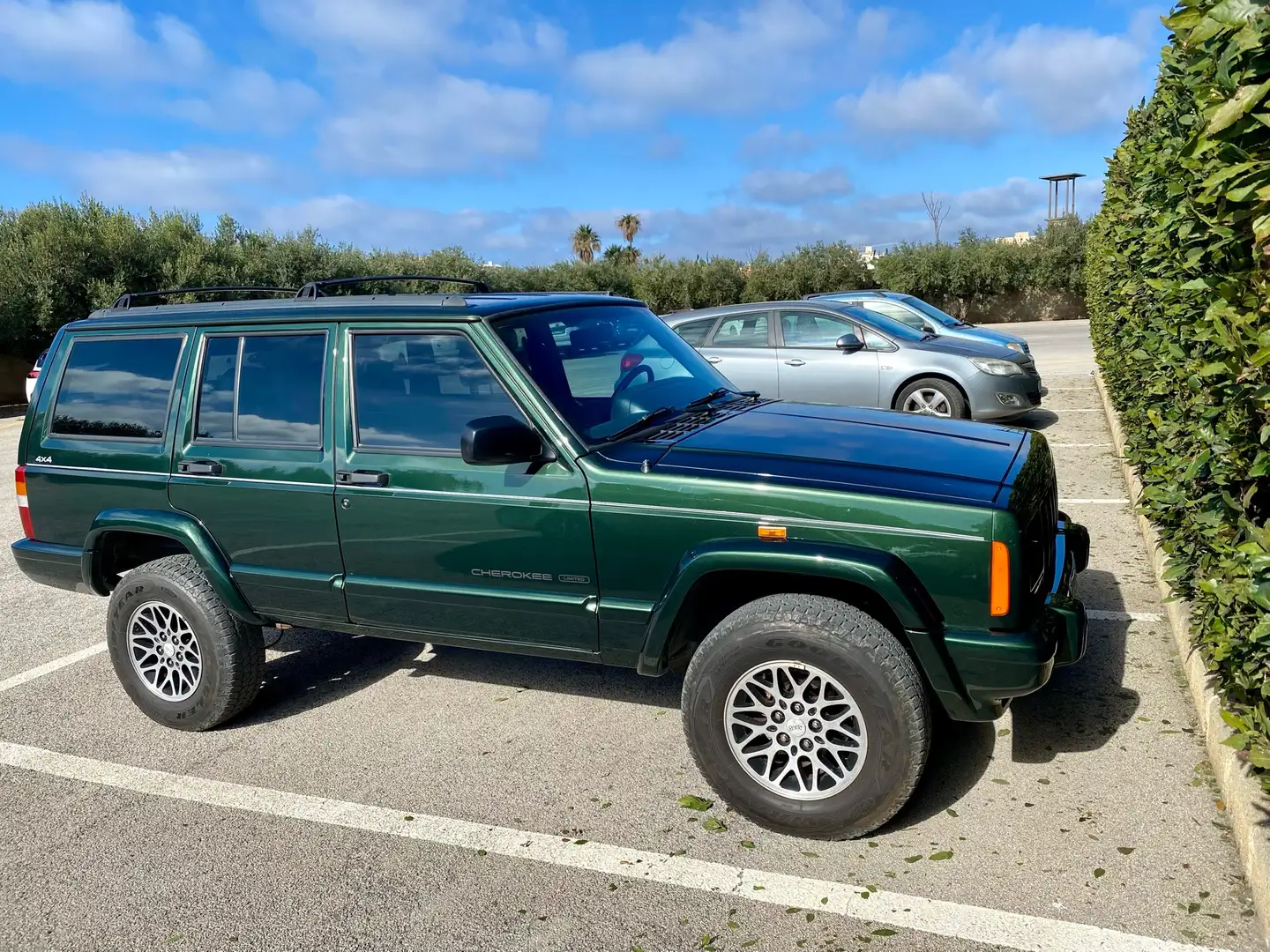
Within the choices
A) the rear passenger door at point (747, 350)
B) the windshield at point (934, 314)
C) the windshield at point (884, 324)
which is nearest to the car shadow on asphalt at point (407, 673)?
the rear passenger door at point (747, 350)

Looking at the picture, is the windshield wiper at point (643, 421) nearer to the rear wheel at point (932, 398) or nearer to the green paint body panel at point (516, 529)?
the green paint body panel at point (516, 529)

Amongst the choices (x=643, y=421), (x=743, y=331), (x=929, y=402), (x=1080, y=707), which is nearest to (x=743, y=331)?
(x=743, y=331)

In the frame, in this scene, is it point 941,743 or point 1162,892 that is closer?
point 1162,892

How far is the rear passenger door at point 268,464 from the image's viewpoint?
4375 millimetres

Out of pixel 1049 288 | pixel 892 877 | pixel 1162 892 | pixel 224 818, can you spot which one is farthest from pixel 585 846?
pixel 1049 288

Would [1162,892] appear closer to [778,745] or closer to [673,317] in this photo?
[778,745]

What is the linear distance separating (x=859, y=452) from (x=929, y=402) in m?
7.70

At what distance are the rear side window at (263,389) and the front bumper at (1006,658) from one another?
2.81 m

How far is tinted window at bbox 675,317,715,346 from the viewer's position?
12.1m

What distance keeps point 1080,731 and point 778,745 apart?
4.87ft

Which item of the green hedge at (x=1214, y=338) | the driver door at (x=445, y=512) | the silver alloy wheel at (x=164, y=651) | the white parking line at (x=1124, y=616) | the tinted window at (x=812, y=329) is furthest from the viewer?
the tinted window at (x=812, y=329)

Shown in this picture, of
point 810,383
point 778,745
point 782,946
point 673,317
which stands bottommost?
point 782,946

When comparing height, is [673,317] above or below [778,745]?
above

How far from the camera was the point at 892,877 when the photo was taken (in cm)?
333
